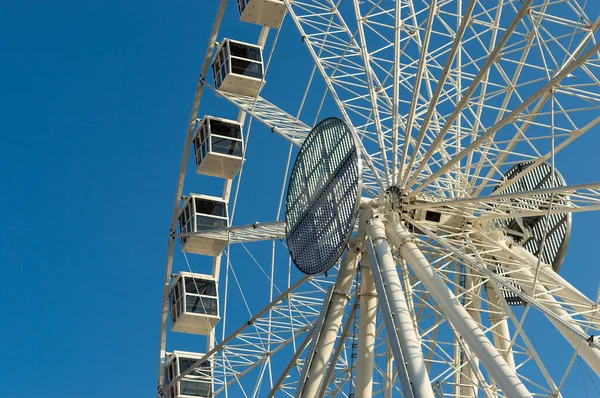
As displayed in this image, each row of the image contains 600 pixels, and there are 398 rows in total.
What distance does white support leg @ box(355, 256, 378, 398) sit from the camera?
24.1 m

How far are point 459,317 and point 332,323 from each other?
4084 mm

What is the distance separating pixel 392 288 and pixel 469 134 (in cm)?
502

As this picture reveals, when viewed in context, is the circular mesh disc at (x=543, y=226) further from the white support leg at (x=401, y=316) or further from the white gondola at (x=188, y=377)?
the white gondola at (x=188, y=377)

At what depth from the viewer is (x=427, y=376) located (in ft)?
66.5

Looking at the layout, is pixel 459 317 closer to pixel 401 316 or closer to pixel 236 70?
pixel 401 316

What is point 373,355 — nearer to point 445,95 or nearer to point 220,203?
point 445,95

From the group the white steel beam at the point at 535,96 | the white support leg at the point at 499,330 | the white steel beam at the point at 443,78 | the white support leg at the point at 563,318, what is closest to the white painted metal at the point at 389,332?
the white steel beam at the point at 443,78

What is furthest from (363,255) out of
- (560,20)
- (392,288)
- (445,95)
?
(560,20)

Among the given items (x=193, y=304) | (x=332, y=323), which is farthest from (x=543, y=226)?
(x=193, y=304)

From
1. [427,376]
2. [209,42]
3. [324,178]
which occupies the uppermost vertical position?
[209,42]

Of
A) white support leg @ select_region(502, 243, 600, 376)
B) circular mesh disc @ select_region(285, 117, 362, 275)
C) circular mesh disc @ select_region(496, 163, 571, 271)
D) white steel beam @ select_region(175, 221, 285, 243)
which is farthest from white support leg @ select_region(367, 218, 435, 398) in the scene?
circular mesh disc @ select_region(496, 163, 571, 271)

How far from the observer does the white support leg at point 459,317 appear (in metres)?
19.4

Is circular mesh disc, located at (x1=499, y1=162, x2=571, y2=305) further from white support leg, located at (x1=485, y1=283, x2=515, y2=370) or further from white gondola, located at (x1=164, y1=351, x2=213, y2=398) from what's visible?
white gondola, located at (x1=164, y1=351, x2=213, y2=398)

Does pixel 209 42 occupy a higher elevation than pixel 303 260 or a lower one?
higher
